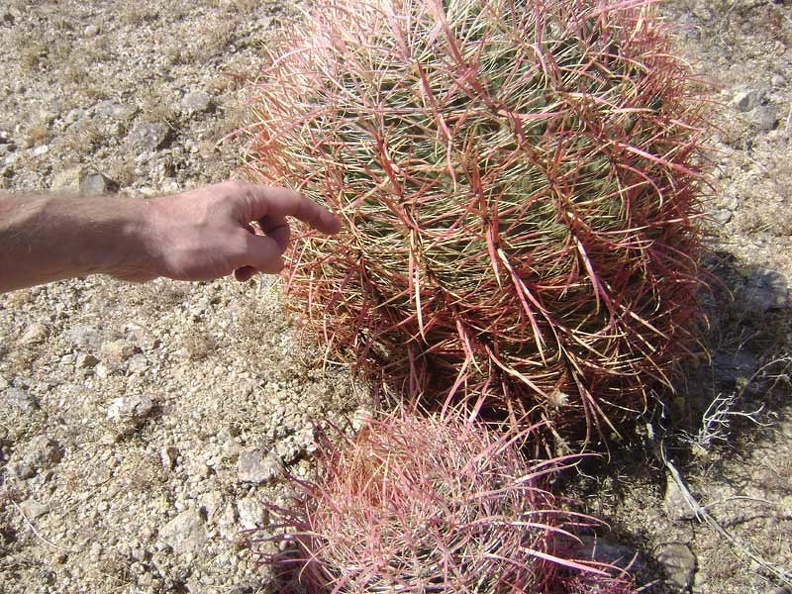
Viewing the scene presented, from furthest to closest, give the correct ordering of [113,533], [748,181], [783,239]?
[748,181] < [783,239] < [113,533]

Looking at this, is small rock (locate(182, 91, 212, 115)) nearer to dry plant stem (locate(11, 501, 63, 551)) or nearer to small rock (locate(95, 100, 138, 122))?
small rock (locate(95, 100, 138, 122))

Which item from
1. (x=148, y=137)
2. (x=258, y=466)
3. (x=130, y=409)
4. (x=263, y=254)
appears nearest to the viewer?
(x=263, y=254)

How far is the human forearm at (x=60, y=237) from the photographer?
60.8 inches

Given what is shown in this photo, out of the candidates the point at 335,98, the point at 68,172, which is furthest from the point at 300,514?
the point at 68,172

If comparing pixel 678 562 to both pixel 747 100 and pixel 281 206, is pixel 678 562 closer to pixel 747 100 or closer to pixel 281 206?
pixel 281 206

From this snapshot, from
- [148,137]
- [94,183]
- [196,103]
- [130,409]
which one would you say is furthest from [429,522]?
[196,103]

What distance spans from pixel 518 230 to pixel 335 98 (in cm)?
56

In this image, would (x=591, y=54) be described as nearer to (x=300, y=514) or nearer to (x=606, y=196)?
(x=606, y=196)

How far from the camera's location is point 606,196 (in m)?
1.75

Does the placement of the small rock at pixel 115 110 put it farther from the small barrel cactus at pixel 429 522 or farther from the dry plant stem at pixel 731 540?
the dry plant stem at pixel 731 540

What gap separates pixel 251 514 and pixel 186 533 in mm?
190

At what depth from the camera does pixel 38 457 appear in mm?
2297

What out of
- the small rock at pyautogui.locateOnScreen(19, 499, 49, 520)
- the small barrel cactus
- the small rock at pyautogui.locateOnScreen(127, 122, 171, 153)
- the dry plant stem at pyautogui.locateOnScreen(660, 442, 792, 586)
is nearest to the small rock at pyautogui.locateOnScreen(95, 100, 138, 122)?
the small rock at pyautogui.locateOnScreen(127, 122, 171, 153)

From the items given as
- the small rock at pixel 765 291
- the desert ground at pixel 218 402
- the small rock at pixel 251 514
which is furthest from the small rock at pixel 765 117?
the small rock at pixel 251 514
